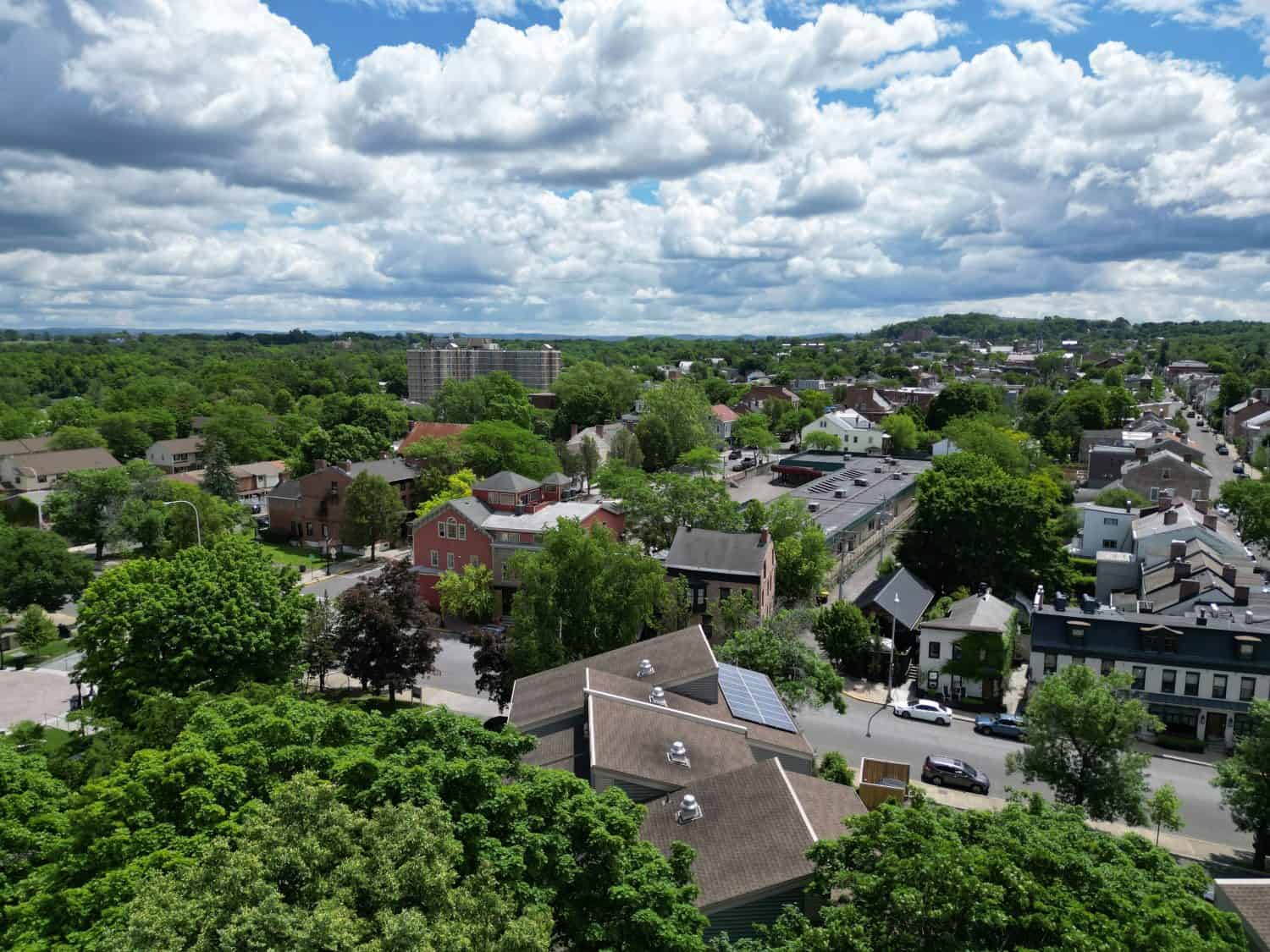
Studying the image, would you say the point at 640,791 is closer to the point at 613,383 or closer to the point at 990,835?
the point at 990,835

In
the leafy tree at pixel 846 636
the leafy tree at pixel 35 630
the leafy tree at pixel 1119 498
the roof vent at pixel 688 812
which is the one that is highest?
the leafy tree at pixel 1119 498

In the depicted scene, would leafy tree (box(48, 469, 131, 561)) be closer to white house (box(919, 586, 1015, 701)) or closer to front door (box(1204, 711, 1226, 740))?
white house (box(919, 586, 1015, 701))

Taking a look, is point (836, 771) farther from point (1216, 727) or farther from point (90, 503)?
point (90, 503)

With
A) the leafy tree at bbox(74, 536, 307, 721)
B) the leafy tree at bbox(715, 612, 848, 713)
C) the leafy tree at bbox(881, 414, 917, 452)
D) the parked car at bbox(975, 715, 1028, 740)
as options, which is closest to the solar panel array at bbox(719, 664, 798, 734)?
the leafy tree at bbox(715, 612, 848, 713)

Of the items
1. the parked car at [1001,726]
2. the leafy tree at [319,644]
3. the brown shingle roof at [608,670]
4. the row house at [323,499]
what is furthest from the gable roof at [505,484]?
the parked car at [1001,726]

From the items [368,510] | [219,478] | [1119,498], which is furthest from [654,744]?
[219,478]

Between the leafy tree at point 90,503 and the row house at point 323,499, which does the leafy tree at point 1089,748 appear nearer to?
the row house at point 323,499

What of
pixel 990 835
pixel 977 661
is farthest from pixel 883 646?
pixel 990 835
